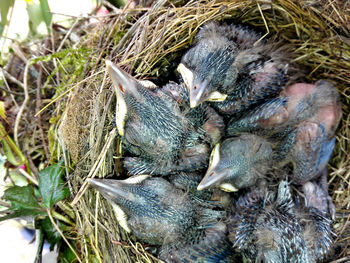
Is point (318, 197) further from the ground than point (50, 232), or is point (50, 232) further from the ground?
point (50, 232)

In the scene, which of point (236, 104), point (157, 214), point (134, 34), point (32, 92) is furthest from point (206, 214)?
point (32, 92)

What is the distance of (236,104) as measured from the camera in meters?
1.18

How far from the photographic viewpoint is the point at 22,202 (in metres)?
1.07

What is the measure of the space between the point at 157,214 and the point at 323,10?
863 millimetres

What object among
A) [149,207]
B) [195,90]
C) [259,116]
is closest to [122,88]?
[195,90]

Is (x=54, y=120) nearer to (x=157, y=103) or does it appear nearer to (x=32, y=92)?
(x=32, y=92)

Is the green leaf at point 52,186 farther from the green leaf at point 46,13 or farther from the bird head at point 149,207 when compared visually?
the green leaf at point 46,13

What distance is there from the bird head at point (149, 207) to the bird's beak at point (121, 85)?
189mm

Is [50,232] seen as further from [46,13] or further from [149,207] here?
[46,13]

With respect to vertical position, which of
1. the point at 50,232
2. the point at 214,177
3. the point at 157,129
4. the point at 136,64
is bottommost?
the point at 50,232

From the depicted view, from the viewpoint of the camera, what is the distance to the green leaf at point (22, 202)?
3.48ft

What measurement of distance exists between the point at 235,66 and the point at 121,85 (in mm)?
406

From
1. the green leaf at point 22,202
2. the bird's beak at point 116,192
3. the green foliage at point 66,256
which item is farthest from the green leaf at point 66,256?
the bird's beak at point 116,192

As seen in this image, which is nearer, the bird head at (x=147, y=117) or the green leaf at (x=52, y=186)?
the bird head at (x=147, y=117)
